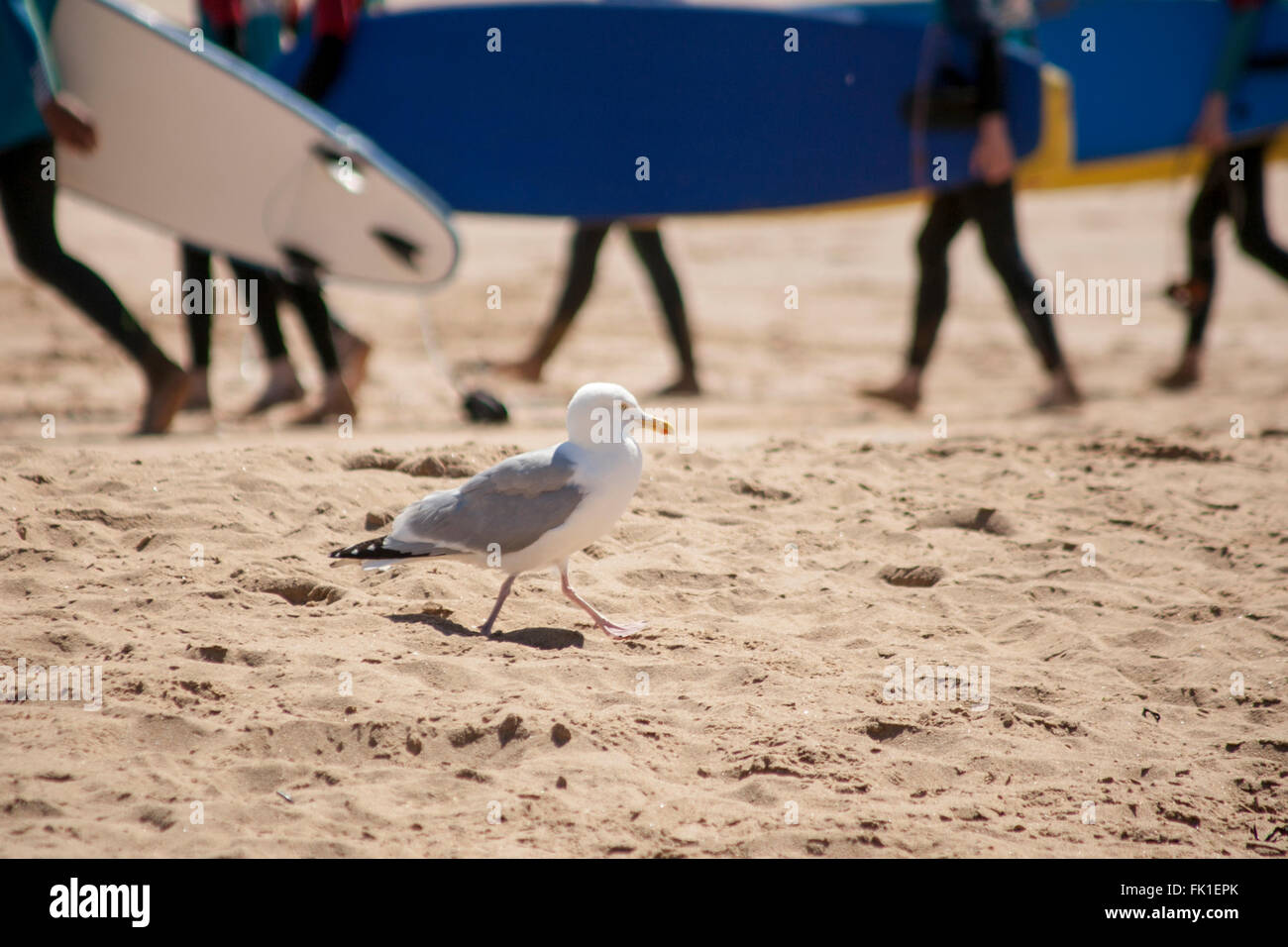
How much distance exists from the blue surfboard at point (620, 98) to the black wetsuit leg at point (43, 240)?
1920mm

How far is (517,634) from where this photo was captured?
3365 millimetres

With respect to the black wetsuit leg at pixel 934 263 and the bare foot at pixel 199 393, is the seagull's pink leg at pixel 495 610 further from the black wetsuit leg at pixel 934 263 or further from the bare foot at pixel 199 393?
the black wetsuit leg at pixel 934 263

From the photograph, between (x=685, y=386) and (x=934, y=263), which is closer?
(x=934, y=263)

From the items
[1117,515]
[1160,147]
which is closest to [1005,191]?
[1117,515]

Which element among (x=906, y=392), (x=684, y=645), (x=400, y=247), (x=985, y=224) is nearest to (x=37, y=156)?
(x=400, y=247)

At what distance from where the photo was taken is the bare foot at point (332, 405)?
548 cm

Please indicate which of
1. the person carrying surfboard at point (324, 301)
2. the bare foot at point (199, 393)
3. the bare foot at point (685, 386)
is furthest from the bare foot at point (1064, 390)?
the bare foot at point (199, 393)

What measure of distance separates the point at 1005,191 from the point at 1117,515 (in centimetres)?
218

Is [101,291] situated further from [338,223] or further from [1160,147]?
[1160,147]

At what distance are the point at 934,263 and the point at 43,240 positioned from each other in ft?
12.2

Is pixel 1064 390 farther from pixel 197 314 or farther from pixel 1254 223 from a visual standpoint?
pixel 197 314

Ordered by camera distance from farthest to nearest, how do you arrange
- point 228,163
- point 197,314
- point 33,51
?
1. point 228,163
2. point 197,314
3. point 33,51
